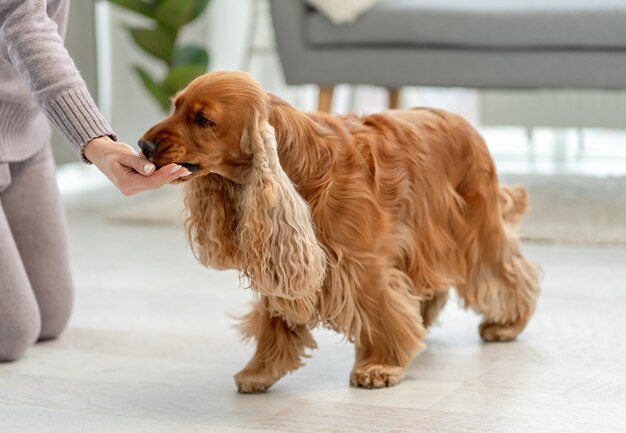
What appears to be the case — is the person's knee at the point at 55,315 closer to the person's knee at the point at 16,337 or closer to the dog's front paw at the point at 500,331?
the person's knee at the point at 16,337

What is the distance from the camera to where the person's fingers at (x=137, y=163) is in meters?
1.60

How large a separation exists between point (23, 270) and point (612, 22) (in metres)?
2.06

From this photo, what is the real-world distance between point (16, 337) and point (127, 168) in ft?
1.94

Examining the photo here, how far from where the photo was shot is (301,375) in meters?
1.99

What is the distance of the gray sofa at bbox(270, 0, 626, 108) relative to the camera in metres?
3.41

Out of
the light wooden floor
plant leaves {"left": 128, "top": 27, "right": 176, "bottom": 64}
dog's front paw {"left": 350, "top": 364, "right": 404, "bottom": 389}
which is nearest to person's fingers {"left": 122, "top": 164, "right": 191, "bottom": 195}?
the light wooden floor

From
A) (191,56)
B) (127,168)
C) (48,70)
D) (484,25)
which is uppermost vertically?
(48,70)

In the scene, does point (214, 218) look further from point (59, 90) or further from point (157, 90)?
point (157, 90)

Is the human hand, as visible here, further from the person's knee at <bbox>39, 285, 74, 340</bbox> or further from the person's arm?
the person's knee at <bbox>39, 285, 74, 340</bbox>

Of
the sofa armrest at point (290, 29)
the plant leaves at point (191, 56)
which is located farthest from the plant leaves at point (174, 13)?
the sofa armrest at point (290, 29)

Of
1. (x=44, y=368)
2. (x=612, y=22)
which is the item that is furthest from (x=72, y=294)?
(x=612, y=22)

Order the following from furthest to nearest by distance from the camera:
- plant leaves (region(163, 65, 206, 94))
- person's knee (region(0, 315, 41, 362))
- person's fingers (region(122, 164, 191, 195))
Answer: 1. plant leaves (region(163, 65, 206, 94))
2. person's knee (region(0, 315, 41, 362))
3. person's fingers (region(122, 164, 191, 195))

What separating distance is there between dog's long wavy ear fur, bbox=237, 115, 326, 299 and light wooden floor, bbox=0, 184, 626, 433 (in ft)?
0.75

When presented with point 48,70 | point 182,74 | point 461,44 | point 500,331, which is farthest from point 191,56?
point 48,70
